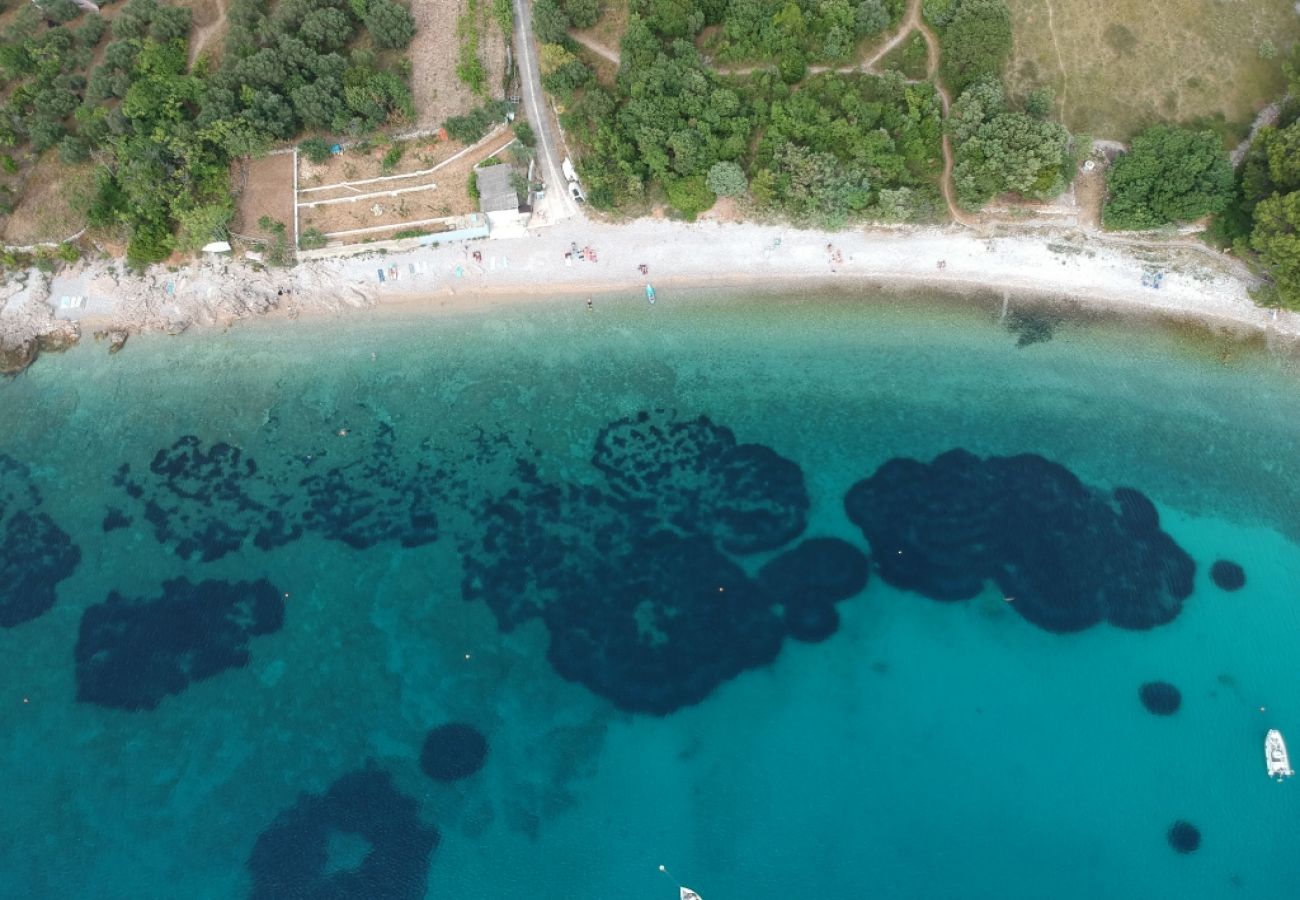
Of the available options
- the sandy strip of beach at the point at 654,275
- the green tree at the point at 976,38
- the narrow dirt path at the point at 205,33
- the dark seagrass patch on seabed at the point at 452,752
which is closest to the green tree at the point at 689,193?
the sandy strip of beach at the point at 654,275

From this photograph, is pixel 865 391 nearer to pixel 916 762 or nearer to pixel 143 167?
pixel 916 762

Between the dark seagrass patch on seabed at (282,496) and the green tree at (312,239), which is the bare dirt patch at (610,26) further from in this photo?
the dark seagrass patch on seabed at (282,496)

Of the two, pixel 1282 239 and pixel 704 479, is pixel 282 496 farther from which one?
pixel 1282 239

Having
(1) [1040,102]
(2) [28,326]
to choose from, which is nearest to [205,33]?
(2) [28,326]

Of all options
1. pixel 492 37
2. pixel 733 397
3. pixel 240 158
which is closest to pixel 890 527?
pixel 733 397

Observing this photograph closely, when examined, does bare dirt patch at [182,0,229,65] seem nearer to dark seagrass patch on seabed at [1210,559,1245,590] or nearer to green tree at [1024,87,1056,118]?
green tree at [1024,87,1056,118]
